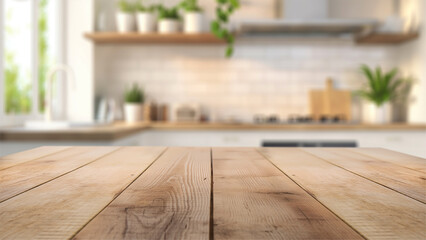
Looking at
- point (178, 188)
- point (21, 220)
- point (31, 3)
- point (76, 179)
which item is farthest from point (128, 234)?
point (31, 3)

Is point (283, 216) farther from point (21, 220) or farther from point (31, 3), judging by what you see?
point (31, 3)

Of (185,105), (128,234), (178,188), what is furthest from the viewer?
(185,105)

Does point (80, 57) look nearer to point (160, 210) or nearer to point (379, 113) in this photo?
point (379, 113)

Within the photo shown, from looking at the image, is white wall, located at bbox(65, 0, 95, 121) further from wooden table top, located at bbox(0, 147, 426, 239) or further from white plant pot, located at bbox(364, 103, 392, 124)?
wooden table top, located at bbox(0, 147, 426, 239)

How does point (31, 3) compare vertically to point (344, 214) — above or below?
above

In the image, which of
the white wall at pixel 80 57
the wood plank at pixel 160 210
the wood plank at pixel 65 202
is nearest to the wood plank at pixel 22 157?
the wood plank at pixel 65 202

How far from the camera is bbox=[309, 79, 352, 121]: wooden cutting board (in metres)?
3.86

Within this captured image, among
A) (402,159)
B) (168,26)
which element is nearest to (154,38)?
(168,26)

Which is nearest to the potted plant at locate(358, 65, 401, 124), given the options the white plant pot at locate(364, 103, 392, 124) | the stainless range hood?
the white plant pot at locate(364, 103, 392, 124)

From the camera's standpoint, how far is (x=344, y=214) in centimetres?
57

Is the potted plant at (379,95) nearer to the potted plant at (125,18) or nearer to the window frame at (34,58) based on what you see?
the potted plant at (125,18)

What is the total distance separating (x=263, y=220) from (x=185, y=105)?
3.25 meters

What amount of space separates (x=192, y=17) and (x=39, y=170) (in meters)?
2.89

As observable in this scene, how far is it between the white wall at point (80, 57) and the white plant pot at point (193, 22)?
79 cm
